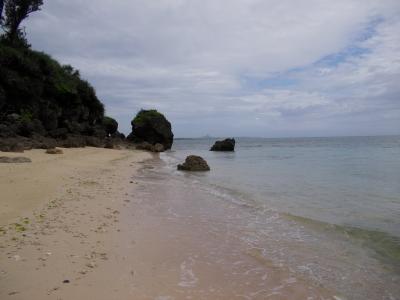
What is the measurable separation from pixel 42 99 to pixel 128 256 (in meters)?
29.7

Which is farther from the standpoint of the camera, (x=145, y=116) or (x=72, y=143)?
(x=145, y=116)

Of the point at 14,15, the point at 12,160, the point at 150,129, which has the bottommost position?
the point at 12,160

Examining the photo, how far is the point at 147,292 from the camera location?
4488 mm

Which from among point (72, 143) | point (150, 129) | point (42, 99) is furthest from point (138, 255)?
point (150, 129)

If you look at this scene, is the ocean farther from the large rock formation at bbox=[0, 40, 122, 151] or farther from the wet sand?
the large rock formation at bbox=[0, 40, 122, 151]

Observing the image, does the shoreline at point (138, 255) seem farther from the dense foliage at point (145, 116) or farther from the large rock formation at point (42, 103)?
the dense foliage at point (145, 116)

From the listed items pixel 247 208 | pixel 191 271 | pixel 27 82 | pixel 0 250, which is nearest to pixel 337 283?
pixel 191 271

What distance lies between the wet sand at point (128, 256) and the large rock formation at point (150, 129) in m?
43.6

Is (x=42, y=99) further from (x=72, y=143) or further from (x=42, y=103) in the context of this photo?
(x=72, y=143)

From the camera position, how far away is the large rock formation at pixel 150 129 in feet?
175

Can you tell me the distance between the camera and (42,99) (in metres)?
32.1

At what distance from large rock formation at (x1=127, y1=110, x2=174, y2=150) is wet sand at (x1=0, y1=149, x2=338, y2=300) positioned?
43645 millimetres

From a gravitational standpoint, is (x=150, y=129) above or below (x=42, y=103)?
below

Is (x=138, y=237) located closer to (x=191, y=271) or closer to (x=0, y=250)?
(x=191, y=271)
